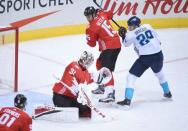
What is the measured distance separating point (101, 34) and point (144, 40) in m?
0.58

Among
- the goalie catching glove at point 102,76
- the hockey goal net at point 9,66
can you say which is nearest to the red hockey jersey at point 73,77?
the goalie catching glove at point 102,76

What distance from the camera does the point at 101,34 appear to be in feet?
24.8

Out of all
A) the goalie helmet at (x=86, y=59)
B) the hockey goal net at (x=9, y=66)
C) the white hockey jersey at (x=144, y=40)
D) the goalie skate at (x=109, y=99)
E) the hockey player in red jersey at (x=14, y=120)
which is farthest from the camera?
the hockey goal net at (x=9, y=66)

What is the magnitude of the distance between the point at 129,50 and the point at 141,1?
1523 mm

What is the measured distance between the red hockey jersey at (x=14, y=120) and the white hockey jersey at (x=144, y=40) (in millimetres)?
2492

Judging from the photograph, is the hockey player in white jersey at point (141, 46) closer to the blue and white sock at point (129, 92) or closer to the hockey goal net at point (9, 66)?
the blue and white sock at point (129, 92)

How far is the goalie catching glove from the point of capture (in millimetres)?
6971

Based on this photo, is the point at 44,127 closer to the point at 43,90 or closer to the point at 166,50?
the point at 43,90

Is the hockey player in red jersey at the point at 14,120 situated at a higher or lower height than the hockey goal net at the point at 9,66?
lower

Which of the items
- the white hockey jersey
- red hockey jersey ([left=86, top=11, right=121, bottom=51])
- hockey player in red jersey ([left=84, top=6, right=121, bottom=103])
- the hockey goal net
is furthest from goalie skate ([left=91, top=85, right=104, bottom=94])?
the hockey goal net

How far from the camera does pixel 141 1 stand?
38.4 ft

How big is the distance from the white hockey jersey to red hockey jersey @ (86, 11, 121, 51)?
29 centimetres

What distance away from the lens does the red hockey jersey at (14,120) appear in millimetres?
4945

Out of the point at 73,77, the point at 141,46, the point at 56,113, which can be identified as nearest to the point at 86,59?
the point at 73,77
